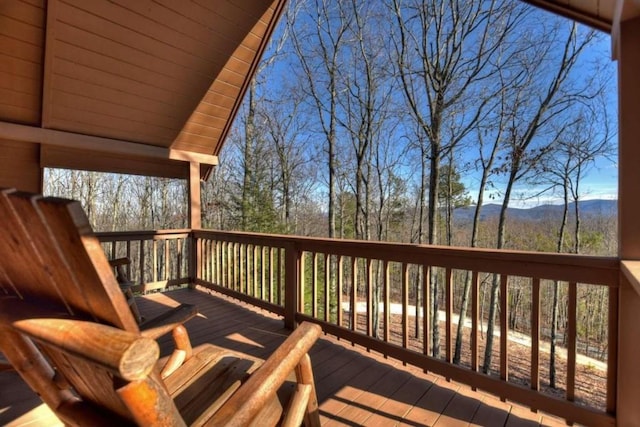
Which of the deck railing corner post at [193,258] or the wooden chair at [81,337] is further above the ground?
the wooden chair at [81,337]

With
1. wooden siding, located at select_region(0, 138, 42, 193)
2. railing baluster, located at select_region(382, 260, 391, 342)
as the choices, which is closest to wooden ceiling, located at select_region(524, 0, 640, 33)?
railing baluster, located at select_region(382, 260, 391, 342)

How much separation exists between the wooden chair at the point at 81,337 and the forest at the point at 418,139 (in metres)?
8.86

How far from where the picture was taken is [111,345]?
23.7 inches

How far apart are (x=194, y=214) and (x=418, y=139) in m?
8.72

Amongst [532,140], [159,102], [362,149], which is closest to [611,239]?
[532,140]

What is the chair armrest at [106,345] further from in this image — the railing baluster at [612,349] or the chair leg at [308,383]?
the railing baluster at [612,349]

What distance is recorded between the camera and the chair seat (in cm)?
117

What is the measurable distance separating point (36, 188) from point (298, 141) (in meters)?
9.78

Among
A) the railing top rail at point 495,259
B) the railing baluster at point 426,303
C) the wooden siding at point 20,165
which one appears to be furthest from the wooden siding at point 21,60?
the railing baluster at point 426,303

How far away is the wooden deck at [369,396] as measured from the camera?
1.87m

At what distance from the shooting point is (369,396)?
2123mm

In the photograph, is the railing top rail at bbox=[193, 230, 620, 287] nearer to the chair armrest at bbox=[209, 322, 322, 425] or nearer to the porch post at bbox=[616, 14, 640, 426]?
the porch post at bbox=[616, 14, 640, 426]

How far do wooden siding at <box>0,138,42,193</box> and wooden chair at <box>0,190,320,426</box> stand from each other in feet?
14.2

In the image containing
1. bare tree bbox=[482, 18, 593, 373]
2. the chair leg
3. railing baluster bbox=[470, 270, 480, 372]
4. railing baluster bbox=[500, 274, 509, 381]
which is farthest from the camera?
bare tree bbox=[482, 18, 593, 373]
